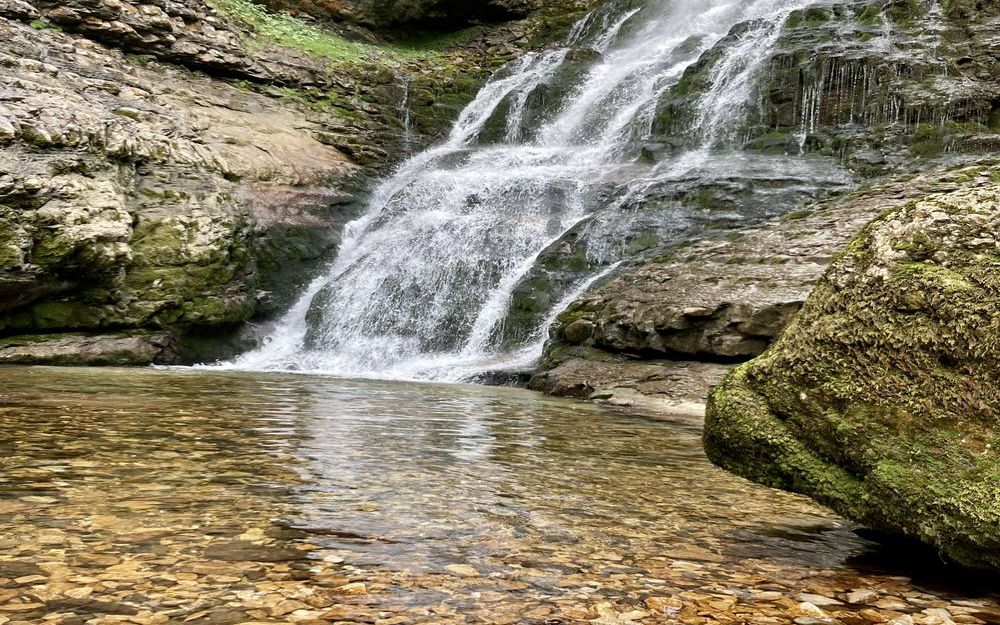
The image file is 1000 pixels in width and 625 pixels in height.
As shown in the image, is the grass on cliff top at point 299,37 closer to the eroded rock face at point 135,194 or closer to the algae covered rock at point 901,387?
the eroded rock face at point 135,194

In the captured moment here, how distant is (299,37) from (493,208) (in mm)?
10277

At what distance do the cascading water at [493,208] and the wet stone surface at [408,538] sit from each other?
7.74 metres

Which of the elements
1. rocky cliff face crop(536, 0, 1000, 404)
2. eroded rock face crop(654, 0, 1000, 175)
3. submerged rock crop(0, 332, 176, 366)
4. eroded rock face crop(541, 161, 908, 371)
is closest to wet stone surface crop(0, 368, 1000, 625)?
eroded rock face crop(541, 161, 908, 371)

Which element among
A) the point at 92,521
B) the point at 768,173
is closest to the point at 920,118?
the point at 768,173

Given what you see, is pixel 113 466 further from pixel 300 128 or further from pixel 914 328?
pixel 300 128

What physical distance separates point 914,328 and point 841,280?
1.22ft

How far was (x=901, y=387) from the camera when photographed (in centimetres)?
256

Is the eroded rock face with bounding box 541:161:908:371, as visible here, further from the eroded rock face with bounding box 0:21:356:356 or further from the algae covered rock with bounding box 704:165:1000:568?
the eroded rock face with bounding box 0:21:356:356

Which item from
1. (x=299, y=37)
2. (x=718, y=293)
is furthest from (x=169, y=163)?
(x=718, y=293)

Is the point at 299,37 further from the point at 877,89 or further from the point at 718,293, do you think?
the point at 718,293

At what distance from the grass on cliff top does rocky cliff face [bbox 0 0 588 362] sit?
0.12 metres

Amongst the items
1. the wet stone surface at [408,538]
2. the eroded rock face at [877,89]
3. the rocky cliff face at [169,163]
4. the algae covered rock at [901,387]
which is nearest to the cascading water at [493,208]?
the eroded rock face at [877,89]

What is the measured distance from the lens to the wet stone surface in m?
2.29

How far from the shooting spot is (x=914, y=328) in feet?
8.50
